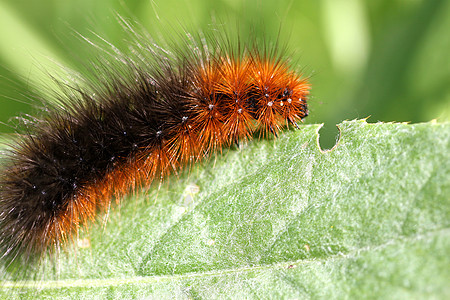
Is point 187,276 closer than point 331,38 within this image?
Yes

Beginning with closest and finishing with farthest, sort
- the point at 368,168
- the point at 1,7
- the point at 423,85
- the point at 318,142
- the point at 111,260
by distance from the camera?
the point at 368,168 → the point at 318,142 → the point at 111,260 → the point at 423,85 → the point at 1,7

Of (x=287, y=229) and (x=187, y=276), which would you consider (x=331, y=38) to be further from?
(x=187, y=276)

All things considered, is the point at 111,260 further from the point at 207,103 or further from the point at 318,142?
the point at 318,142

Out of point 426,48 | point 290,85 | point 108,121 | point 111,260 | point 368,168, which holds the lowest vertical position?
point 111,260

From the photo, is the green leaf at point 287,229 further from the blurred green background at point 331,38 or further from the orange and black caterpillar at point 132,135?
the blurred green background at point 331,38

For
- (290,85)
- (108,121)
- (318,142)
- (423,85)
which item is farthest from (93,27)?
(423,85)

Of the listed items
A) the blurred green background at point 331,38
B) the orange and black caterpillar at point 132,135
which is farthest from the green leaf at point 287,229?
the blurred green background at point 331,38

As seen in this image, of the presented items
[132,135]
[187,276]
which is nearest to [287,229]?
[187,276]
